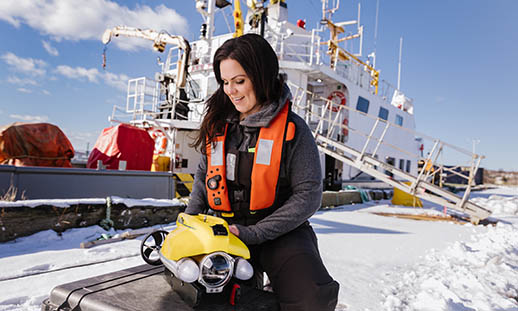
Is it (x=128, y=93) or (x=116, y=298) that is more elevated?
(x=128, y=93)

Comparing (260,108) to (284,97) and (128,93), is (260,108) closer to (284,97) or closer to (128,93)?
(284,97)

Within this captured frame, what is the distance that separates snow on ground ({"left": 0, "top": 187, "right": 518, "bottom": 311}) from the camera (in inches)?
89.3

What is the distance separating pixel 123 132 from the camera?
725 cm

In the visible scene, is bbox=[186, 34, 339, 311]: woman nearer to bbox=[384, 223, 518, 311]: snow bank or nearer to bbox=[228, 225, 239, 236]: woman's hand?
bbox=[228, 225, 239, 236]: woman's hand

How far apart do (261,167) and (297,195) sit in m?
0.20

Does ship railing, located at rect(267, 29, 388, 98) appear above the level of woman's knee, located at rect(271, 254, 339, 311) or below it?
above

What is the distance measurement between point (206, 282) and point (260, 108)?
854mm

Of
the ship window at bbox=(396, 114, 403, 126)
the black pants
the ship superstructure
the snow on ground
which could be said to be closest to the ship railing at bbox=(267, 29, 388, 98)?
the ship superstructure

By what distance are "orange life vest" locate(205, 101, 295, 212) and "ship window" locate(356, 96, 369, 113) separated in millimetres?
12318

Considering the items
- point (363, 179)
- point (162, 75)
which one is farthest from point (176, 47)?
point (363, 179)

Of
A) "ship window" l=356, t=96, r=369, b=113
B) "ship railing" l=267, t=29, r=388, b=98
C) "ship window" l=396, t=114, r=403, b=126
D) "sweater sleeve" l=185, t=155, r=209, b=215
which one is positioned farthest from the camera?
"ship window" l=396, t=114, r=403, b=126

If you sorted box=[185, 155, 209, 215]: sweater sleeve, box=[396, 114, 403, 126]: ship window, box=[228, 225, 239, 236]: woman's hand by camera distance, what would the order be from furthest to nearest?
box=[396, 114, 403, 126]: ship window
box=[185, 155, 209, 215]: sweater sleeve
box=[228, 225, 239, 236]: woman's hand

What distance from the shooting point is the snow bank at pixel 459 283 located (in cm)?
226

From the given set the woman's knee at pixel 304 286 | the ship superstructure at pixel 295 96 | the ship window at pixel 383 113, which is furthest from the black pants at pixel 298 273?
the ship window at pixel 383 113
